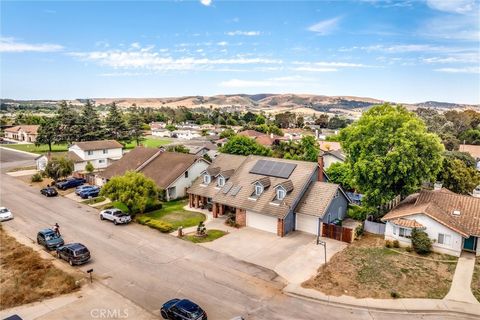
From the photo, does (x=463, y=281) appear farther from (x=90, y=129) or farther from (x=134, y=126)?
(x=134, y=126)

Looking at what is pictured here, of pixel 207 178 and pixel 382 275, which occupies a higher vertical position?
pixel 207 178

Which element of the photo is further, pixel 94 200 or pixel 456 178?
pixel 456 178

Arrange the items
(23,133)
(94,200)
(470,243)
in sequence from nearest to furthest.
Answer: (470,243) < (94,200) < (23,133)

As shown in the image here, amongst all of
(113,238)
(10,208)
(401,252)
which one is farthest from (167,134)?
(401,252)

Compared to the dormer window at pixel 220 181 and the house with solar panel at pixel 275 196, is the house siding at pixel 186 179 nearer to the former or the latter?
the house with solar panel at pixel 275 196

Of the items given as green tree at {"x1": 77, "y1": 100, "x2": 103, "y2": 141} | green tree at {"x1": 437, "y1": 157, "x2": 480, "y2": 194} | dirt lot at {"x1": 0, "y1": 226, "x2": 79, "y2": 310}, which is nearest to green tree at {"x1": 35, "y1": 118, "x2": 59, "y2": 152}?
green tree at {"x1": 77, "y1": 100, "x2": 103, "y2": 141}

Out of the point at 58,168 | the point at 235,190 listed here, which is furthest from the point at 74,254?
the point at 58,168
